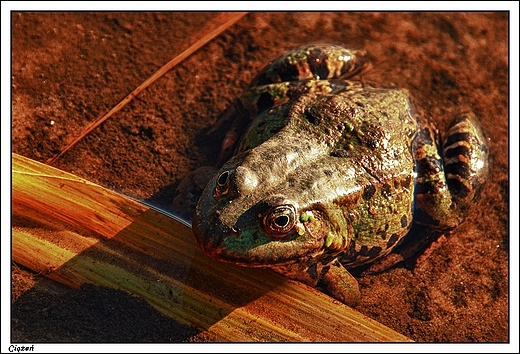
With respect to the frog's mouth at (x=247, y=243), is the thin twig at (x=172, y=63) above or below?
above

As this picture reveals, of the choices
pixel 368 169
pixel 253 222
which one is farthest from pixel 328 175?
pixel 253 222

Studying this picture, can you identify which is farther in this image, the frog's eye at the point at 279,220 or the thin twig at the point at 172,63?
the thin twig at the point at 172,63

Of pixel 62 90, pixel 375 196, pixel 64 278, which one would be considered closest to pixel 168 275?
pixel 64 278

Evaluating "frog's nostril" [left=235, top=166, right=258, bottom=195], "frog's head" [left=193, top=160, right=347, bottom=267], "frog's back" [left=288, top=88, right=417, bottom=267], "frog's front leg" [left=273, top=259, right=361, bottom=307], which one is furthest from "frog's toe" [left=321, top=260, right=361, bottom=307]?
"frog's nostril" [left=235, top=166, right=258, bottom=195]

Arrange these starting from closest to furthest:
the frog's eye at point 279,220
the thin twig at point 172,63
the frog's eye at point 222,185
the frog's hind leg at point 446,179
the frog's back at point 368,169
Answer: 1. the frog's eye at point 279,220
2. the frog's eye at point 222,185
3. the frog's back at point 368,169
4. the frog's hind leg at point 446,179
5. the thin twig at point 172,63

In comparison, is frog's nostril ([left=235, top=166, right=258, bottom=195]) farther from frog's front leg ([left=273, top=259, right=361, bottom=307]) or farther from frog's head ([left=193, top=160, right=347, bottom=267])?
frog's front leg ([left=273, top=259, right=361, bottom=307])

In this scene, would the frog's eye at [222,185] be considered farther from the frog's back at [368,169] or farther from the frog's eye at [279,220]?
the frog's back at [368,169]

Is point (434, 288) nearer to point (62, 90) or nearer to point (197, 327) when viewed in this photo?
point (197, 327)

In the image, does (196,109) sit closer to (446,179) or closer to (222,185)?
(222,185)

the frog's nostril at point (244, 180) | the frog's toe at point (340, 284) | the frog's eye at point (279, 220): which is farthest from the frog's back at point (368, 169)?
the frog's nostril at point (244, 180)
